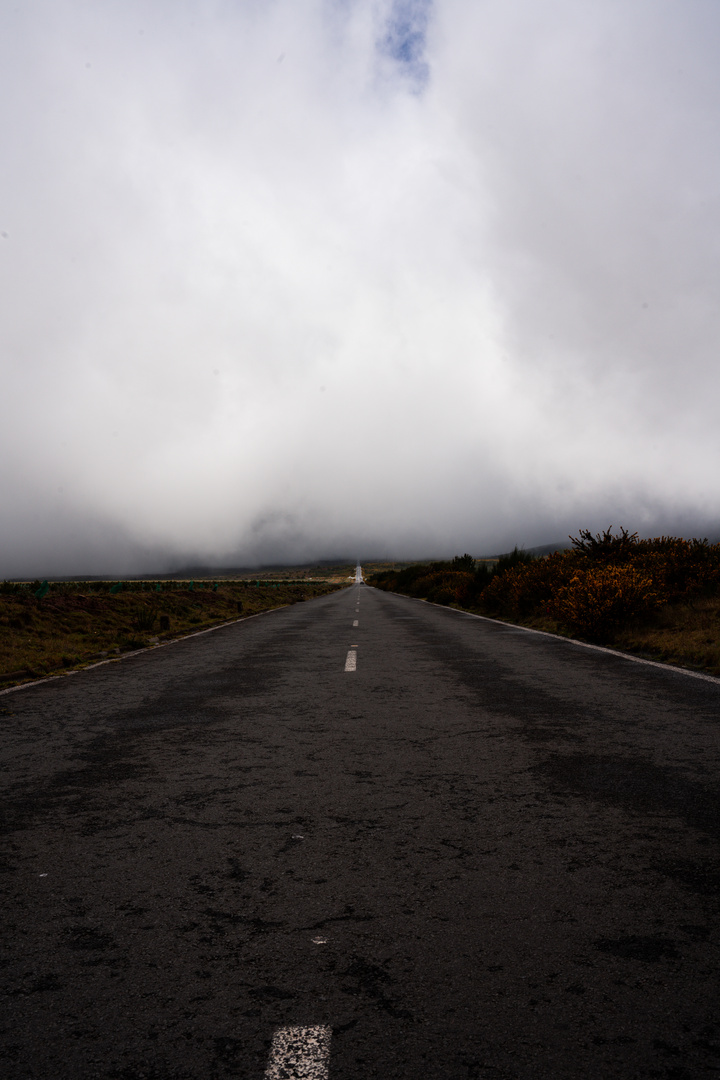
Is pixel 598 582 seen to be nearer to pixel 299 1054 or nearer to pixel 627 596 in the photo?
pixel 627 596

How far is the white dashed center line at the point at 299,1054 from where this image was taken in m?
1.94

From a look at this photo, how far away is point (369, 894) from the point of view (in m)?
3.03

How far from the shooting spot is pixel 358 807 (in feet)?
13.7

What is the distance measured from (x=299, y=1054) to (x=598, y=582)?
13.1m

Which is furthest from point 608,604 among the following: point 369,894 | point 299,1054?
point 299,1054

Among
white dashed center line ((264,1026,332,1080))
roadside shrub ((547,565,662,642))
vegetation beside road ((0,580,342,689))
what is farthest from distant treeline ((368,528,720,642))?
white dashed center line ((264,1026,332,1080))

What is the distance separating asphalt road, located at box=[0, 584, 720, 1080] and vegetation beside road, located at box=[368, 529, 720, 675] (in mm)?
5261

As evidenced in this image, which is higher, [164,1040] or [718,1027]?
[718,1027]

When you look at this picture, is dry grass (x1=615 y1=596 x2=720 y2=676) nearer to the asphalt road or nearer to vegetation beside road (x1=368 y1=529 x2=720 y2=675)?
vegetation beside road (x1=368 y1=529 x2=720 y2=675)

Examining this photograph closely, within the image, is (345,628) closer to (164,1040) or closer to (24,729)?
(24,729)

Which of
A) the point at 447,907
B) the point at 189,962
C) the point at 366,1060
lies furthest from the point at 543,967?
the point at 189,962

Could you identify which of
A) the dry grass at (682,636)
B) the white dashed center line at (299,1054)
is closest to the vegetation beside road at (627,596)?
the dry grass at (682,636)

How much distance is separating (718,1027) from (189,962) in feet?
6.27

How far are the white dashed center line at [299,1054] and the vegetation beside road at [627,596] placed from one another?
339 inches
